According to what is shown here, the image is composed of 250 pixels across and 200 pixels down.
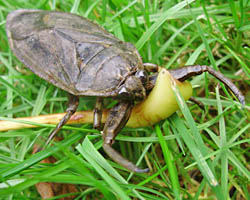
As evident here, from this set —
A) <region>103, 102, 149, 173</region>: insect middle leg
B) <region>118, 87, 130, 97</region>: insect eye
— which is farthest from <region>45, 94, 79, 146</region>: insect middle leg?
<region>118, 87, 130, 97</region>: insect eye

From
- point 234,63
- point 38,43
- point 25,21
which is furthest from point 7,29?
point 234,63

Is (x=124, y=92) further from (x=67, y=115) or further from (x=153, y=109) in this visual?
(x=67, y=115)

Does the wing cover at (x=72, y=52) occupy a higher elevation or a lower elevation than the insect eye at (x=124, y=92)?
higher

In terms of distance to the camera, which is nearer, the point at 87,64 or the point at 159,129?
the point at 159,129

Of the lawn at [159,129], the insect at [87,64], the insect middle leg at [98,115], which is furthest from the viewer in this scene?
the insect middle leg at [98,115]

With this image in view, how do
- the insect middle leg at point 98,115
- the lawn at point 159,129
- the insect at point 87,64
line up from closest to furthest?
the lawn at point 159,129, the insect at point 87,64, the insect middle leg at point 98,115

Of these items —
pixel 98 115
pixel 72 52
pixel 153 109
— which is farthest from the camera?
pixel 72 52

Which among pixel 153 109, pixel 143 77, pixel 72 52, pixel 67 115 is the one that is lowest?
pixel 67 115

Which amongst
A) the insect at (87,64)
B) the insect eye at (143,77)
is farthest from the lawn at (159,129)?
the insect eye at (143,77)

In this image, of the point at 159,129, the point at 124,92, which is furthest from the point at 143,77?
the point at 159,129

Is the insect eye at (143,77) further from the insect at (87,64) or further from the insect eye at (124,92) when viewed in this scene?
the insect eye at (124,92)

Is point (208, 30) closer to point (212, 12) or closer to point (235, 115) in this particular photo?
point (212, 12)
